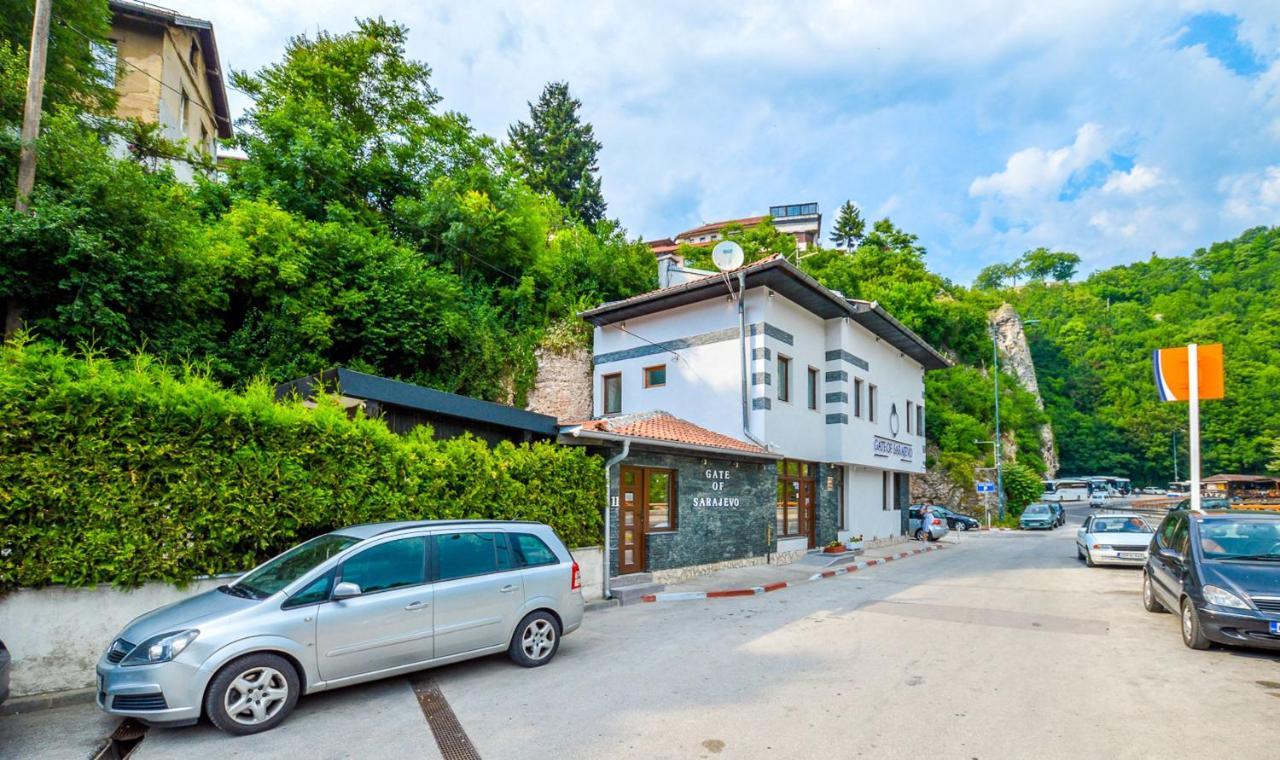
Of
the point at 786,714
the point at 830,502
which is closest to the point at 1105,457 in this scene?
the point at 830,502

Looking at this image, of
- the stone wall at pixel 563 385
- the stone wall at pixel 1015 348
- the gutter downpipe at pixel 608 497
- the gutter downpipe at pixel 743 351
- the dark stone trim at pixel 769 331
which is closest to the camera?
the gutter downpipe at pixel 608 497

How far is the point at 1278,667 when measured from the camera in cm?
665

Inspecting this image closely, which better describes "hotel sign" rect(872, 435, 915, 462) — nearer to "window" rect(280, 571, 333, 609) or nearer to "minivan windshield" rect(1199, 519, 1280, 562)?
"minivan windshield" rect(1199, 519, 1280, 562)

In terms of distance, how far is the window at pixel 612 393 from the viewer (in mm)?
20258

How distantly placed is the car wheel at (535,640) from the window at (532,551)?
0.53m

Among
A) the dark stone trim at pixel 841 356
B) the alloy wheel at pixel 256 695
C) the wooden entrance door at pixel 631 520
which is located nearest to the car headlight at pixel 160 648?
the alloy wheel at pixel 256 695

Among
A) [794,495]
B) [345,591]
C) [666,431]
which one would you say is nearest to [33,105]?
[345,591]

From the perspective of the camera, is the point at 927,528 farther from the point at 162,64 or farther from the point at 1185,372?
the point at 162,64

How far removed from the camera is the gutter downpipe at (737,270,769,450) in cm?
1636

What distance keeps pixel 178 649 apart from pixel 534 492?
5.77 metres

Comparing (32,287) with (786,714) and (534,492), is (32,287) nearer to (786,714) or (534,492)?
(534,492)

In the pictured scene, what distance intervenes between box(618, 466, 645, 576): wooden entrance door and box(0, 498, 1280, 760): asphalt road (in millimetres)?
3119

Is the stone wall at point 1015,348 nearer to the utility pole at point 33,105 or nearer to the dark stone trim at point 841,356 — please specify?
the dark stone trim at point 841,356

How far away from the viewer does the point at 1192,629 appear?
290 inches
